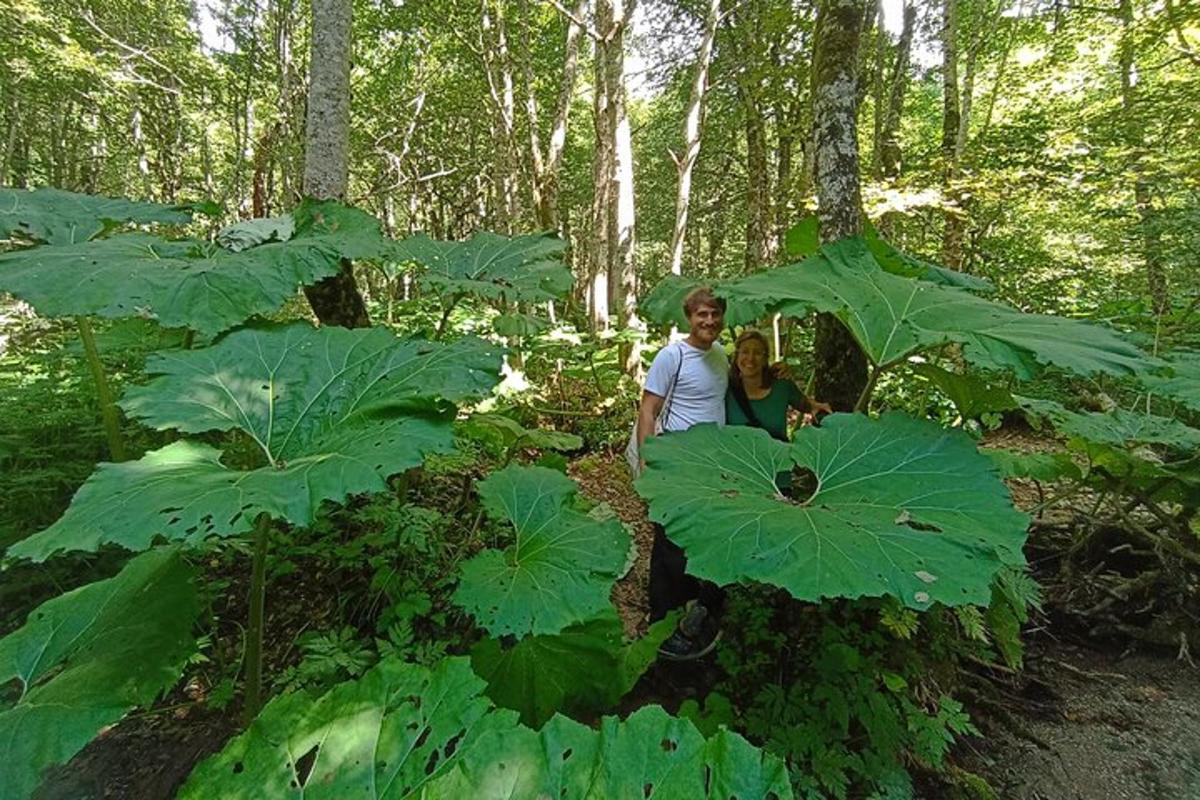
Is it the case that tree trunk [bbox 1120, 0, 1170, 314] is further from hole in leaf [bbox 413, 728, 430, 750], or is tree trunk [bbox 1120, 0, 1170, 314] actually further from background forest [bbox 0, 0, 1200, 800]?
hole in leaf [bbox 413, 728, 430, 750]

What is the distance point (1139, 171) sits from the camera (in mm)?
6305

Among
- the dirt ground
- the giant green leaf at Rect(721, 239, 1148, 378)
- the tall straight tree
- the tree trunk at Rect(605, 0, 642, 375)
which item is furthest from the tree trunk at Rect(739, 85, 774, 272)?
the giant green leaf at Rect(721, 239, 1148, 378)

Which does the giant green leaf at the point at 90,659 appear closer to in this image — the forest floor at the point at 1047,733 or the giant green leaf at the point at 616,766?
the forest floor at the point at 1047,733

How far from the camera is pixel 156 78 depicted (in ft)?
42.6

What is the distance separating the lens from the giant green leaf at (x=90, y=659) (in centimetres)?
124

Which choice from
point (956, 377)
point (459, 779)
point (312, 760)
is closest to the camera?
point (459, 779)

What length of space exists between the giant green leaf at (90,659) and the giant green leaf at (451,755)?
0.55 meters

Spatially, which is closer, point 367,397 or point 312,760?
point 312,760

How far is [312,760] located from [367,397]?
3.66 ft

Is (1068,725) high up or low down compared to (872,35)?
down

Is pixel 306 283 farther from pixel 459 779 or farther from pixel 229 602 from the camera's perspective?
pixel 459 779

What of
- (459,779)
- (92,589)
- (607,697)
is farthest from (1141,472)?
(92,589)

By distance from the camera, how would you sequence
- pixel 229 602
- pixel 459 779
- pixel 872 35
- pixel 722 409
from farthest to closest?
pixel 872 35, pixel 722 409, pixel 229 602, pixel 459 779

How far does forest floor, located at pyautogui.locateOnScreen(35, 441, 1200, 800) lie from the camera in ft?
6.91
